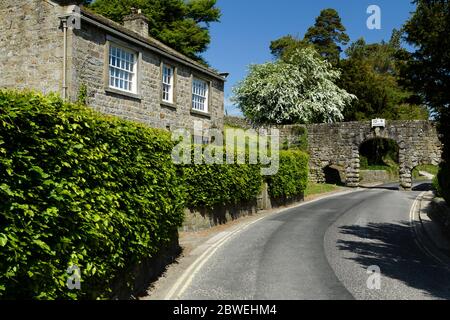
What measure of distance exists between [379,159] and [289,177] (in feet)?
113

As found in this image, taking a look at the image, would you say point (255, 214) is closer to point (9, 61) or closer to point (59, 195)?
point (9, 61)

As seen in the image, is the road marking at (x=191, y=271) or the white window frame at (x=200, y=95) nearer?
the road marking at (x=191, y=271)

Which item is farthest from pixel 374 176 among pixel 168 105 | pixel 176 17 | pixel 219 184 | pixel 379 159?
pixel 219 184

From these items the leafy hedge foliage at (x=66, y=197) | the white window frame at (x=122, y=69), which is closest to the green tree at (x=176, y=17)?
the white window frame at (x=122, y=69)

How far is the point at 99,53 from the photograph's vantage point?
1669cm

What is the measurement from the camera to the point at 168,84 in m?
20.9

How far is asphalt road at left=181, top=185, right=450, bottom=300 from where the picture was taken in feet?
25.8

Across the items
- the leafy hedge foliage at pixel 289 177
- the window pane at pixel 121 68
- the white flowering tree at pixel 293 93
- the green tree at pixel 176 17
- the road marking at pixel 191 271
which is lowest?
the road marking at pixel 191 271

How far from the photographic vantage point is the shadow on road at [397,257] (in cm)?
870

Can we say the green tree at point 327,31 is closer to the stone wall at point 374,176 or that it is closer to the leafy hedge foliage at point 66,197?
the stone wall at point 374,176

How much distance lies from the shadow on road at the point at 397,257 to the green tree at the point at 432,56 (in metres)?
3.91
